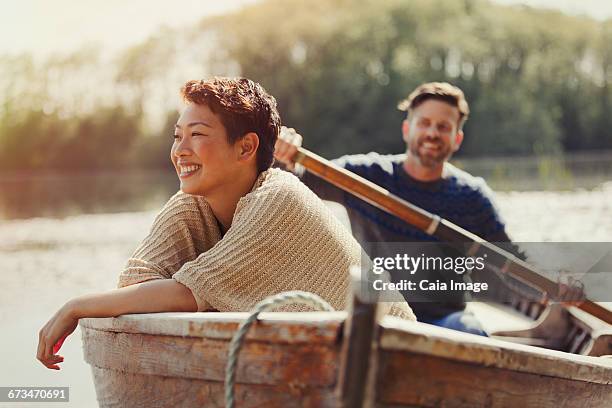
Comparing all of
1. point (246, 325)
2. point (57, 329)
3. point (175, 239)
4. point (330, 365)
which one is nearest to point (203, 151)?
point (175, 239)

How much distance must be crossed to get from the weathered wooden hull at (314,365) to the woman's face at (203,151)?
0.44m

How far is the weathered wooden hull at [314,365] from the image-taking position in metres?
1.56

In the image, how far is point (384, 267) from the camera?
3.29 m

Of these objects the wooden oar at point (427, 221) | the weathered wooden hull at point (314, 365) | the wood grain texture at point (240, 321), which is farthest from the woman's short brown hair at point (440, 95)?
the wood grain texture at point (240, 321)

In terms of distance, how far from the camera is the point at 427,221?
130 inches

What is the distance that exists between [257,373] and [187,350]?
197 millimetres

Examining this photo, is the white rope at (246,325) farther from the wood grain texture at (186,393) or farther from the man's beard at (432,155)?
the man's beard at (432,155)

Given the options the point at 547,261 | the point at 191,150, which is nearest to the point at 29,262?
the point at 547,261

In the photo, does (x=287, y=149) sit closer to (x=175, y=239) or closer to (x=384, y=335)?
(x=175, y=239)

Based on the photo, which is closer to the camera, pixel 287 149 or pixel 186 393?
pixel 186 393

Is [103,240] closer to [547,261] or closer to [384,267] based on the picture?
[547,261]

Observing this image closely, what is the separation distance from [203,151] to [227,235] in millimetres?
259

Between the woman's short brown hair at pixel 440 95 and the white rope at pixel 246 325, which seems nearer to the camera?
the white rope at pixel 246 325

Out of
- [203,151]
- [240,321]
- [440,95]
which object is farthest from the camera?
[440,95]
